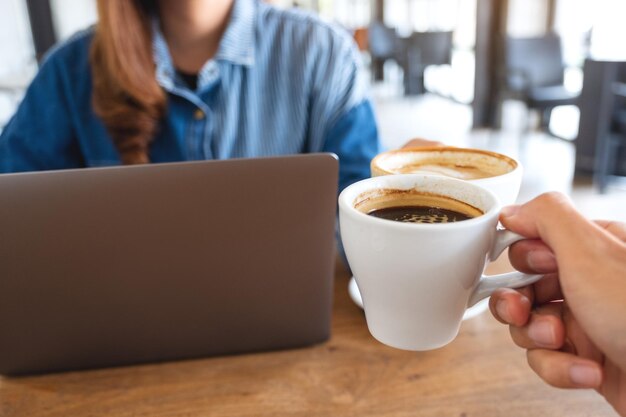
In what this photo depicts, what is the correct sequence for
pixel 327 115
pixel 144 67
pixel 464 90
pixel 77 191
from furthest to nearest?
pixel 464 90, pixel 327 115, pixel 144 67, pixel 77 191

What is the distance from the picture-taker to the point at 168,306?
0.69 meters

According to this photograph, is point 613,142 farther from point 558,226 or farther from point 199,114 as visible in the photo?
point 558,226

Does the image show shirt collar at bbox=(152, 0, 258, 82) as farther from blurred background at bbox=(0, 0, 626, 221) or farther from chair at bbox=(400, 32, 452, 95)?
chair at bbox=(400, 32, 452, 95)

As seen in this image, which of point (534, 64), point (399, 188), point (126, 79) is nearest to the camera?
point (399, 188)

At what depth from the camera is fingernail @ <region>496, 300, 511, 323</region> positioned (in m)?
0.58

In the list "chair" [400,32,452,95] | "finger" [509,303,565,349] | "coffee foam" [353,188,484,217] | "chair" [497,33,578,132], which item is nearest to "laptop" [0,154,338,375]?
"coffee foam" [353,188,484,217]

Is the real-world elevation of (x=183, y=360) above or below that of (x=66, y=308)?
below

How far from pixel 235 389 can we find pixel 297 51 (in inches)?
37.7

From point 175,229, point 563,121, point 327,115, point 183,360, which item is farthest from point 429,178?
point 563,121

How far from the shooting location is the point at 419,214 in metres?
0.49

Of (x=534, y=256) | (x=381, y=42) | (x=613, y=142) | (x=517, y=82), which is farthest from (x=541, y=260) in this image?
(x=381, y=42)

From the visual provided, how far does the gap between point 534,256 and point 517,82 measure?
4238mm

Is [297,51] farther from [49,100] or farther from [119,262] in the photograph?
[119,262]

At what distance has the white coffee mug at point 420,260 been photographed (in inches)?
16.1
